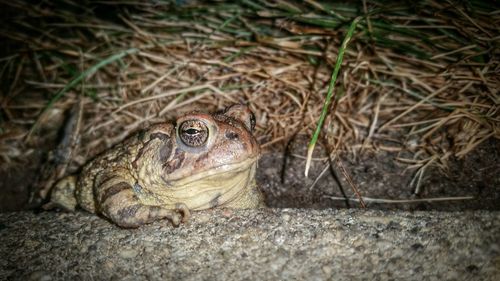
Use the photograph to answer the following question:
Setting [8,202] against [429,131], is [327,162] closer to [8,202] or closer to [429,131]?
[429,131]

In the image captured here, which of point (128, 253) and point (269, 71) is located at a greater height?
point (269, 71)

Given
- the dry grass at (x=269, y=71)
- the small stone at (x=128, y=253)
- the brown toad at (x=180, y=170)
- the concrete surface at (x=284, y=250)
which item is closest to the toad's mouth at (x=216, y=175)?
the brown toad at (x=180, y=170)

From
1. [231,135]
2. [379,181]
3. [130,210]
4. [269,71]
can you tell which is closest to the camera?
[130,210]

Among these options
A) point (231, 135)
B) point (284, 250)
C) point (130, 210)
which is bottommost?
point (284, 250)

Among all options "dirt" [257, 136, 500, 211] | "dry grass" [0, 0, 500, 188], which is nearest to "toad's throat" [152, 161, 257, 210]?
Answer: "dirt" [257, 136, 500, 211]

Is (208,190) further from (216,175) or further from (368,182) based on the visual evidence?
(368,182)

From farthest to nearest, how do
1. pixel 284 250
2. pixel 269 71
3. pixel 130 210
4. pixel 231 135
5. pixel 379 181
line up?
pixel 269 71 < pixel 379 181 < pixel 231 135 < pixel 130 210 < pixel 284 250

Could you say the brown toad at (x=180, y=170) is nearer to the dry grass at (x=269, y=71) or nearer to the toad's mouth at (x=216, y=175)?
the toad's mouth at (x=216, y=175)

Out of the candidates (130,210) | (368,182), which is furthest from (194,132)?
(368,182)
